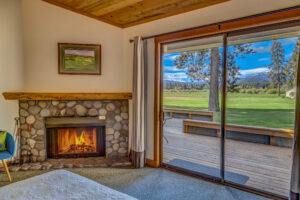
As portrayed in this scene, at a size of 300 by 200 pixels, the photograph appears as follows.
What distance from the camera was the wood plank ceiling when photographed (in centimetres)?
290

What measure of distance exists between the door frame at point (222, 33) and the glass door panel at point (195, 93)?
0.12 metres

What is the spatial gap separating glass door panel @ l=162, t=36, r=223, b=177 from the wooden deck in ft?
0.06

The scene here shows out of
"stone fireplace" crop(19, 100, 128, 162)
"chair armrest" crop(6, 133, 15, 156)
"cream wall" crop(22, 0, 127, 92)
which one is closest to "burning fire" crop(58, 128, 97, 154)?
"stone fireplace" crop(19, 100, 128, 162)

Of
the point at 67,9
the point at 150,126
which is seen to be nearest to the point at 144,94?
the point at 150,126

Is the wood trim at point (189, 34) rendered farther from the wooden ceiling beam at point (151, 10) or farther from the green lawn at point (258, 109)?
the green lawn at point (258, 109)

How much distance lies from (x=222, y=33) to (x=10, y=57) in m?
3.36


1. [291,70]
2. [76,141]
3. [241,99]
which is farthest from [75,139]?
[291,70]

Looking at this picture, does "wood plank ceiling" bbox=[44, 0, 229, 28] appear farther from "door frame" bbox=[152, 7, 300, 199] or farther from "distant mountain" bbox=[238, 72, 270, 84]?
"distant mountain" bbox=[238, 72, 270, 84]

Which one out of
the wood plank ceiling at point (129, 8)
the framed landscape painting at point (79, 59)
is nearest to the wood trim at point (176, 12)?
the wood plank ceiling at point (129, 8)

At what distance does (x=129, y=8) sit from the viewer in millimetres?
3174

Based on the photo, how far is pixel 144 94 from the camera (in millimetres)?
3480

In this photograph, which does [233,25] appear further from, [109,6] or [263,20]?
[109,6]

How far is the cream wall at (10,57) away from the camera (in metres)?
3.26

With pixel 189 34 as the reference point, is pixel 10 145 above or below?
below
